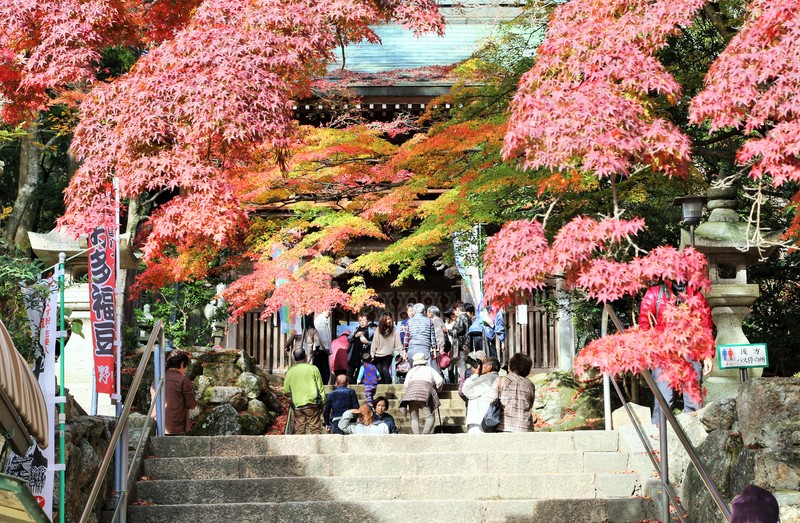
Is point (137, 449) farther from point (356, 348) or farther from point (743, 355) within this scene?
point (356, 348)

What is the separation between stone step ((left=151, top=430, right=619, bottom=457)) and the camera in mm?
8586

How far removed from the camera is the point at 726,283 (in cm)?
1023

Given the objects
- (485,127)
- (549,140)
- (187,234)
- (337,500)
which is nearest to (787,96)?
(549,140)

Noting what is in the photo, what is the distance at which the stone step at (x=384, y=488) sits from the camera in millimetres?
7801

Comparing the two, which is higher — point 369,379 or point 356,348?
point 369,379

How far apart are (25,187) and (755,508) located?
16228mm

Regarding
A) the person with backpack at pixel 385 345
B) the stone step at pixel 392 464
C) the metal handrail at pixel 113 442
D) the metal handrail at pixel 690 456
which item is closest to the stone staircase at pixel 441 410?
the person with backpack at pixel 385 345

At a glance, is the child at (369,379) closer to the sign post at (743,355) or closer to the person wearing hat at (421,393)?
the person wearing hat at (421,393)

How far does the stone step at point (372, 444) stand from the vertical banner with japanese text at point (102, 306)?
4.37 feet

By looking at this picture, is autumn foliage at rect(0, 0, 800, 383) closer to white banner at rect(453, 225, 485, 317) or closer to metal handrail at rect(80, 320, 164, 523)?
white banner at rect(453, 225, 485, 317)

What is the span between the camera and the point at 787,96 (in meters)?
5.89

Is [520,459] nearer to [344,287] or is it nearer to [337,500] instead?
[337,500]

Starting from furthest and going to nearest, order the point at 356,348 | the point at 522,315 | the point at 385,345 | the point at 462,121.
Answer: the point at 522,315 < the point at 356,348 < the point at 385,345 < the point at 462,121

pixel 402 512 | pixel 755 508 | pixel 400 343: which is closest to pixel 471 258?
pixel 400 343
